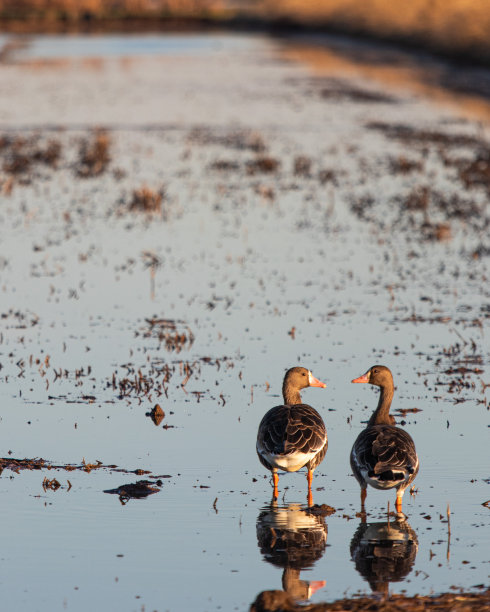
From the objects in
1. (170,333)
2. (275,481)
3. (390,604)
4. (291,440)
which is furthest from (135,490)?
(170,333)

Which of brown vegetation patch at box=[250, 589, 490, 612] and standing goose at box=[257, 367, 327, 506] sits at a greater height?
standing goose at box=[257, 367, 327, 506]

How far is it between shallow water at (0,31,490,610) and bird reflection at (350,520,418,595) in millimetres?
31

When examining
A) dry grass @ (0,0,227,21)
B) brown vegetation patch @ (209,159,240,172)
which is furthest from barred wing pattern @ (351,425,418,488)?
dry grass @ (0,0,227,21)

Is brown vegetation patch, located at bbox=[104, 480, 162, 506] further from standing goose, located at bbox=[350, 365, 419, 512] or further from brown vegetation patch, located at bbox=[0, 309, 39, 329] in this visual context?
brown vegetation patch, located at bbox=[0, 309, 39, 329]

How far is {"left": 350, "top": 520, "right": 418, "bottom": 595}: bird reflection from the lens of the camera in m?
7.01

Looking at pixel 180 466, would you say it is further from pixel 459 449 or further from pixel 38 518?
pixel 459 449

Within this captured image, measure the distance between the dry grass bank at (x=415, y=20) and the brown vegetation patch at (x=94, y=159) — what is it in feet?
84.4

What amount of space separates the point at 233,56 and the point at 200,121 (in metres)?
29.6

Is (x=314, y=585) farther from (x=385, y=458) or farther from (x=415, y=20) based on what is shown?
(x=415, y=20)

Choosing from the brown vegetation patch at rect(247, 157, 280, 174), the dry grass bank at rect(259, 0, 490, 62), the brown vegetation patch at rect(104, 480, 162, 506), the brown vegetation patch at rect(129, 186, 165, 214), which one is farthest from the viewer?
the dry grass bank at rect(259, 0, 490, 62)

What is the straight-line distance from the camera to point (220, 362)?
39.0 feet

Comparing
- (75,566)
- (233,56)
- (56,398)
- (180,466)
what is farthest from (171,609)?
(233,56)

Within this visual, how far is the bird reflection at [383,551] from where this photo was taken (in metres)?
7.01

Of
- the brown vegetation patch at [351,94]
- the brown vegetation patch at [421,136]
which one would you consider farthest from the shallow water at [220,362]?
the brown vegetation patch at [351,94]
